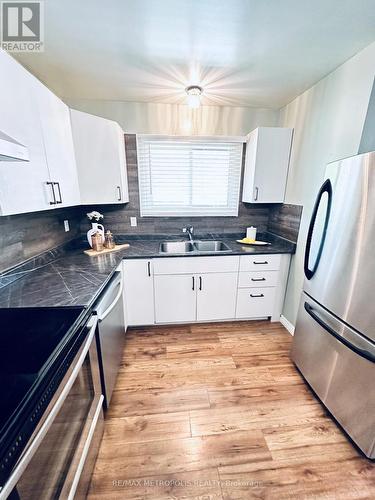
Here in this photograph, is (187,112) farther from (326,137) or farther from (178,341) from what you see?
(178,341)

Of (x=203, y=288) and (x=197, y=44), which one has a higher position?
(x=197, y=44)

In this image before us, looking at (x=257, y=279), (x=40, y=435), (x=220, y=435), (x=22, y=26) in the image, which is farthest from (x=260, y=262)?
(x=22, y=26)

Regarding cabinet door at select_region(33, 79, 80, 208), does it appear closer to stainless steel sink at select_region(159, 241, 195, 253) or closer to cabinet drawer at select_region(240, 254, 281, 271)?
stainless steel sink at select_region(159, 241, 195, 253)

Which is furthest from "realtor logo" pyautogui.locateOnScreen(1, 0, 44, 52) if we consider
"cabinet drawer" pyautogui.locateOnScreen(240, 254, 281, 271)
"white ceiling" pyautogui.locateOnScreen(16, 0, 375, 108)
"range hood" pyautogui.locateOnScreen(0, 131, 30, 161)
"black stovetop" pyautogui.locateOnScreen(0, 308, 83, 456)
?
"cabinet drawer" pyautogui.locateOnScreen(240, 254, 281, 271)

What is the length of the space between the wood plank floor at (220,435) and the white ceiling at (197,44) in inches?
97.4

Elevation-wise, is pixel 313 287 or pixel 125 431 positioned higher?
pixel 313 287

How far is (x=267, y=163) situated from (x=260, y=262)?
44.3 inches

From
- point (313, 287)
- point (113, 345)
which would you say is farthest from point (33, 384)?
point (313, 287)

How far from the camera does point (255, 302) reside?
2.29m

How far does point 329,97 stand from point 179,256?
6.33 feet

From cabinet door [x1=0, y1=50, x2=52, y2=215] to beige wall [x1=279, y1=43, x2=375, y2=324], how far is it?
2.21 m

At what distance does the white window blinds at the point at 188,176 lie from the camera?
2408 millimetres

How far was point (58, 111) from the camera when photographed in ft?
4.97

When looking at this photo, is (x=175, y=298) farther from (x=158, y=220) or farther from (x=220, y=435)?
(x=220, y=435)
